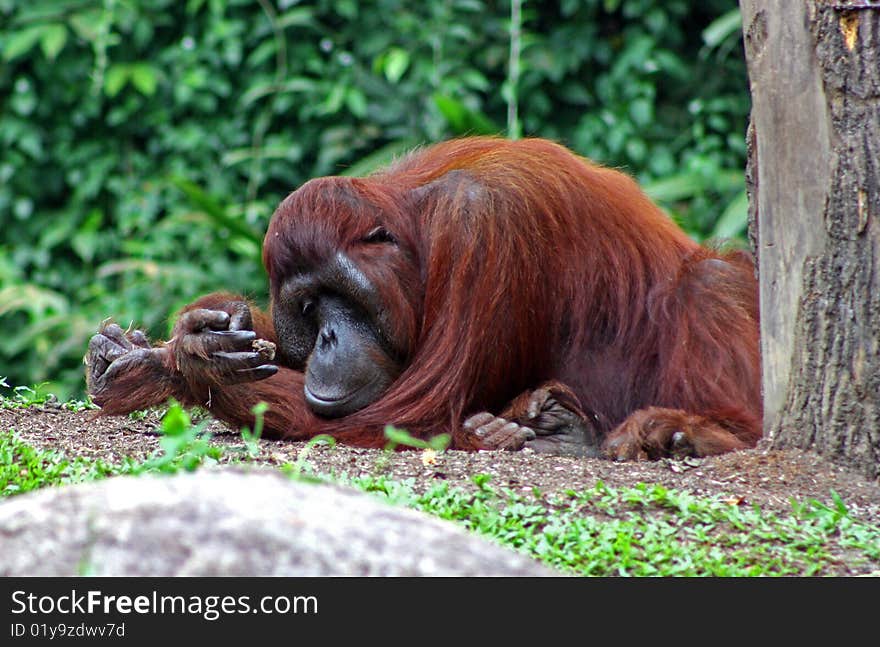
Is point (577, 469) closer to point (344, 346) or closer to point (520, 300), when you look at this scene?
point (520, 300)

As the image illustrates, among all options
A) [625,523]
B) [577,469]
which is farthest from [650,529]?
[577,469]

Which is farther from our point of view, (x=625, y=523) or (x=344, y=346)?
(x=344, y=346)

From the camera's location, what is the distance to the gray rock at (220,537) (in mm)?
1819

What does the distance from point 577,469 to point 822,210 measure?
952 mm

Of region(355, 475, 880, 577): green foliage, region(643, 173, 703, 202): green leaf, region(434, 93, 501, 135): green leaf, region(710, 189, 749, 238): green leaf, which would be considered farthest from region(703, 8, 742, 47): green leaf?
region(355, 475, 880, 577): green foliage

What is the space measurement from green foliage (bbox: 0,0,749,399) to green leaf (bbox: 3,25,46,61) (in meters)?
0.01

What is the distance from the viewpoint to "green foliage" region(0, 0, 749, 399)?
8172 mm

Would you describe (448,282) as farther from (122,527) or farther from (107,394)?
(122,527)

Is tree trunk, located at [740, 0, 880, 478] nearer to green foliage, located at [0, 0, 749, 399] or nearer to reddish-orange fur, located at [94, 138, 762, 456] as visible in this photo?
reddish-orange fur, located at [94, 138, 762, 456]

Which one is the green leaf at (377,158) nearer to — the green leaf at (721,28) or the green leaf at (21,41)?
the green leaf at (721,28)

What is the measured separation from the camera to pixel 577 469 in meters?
3.51

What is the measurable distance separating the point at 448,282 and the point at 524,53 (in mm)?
4609

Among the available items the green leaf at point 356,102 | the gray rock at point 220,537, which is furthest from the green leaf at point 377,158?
the gray rock at point 220,537

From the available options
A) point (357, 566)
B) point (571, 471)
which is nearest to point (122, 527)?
point (357, 566)
